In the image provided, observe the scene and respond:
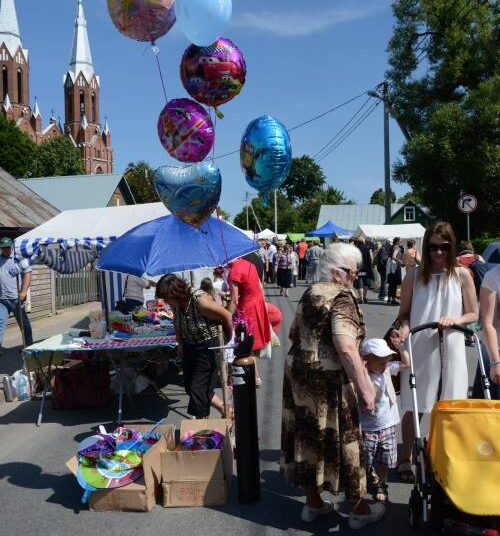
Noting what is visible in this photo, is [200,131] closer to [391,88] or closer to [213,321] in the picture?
[213,321]

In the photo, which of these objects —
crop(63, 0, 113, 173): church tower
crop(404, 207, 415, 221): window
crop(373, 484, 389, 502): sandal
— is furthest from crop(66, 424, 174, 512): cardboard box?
crop(63, 0, 113, 173): church tower

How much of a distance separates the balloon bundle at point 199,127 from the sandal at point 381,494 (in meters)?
2.60

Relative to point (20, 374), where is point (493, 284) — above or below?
above

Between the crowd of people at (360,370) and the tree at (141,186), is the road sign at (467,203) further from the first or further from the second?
the tree at (141,186)

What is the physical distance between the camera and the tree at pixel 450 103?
25.6 metres

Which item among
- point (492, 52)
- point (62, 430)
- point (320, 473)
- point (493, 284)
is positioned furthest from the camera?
point (492, 52)

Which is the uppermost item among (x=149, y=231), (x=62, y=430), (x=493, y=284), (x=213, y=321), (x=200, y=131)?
(x=200, y=131)

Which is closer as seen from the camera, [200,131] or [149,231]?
[200,131]

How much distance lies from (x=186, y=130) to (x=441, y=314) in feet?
8.66

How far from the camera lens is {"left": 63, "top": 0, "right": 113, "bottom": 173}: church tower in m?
98.5

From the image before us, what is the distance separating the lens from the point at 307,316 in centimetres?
380

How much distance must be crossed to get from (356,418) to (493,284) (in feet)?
4.41

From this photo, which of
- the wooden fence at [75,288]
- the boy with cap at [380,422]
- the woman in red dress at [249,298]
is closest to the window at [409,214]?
the wooden fence at [75,288]

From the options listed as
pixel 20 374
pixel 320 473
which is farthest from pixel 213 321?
pixel 20 374
